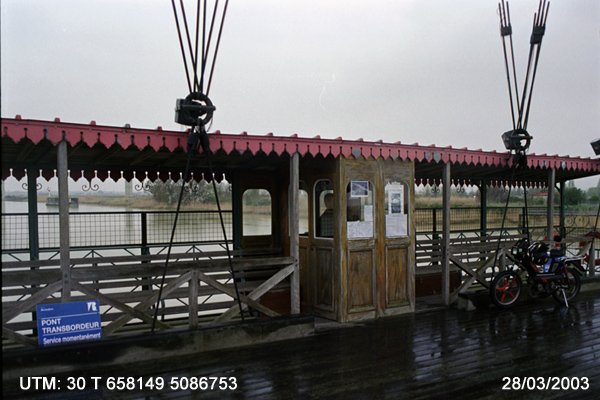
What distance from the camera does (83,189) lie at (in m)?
7.26

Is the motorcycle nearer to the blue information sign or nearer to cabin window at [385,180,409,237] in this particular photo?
cabin window at [385,180,409,237]

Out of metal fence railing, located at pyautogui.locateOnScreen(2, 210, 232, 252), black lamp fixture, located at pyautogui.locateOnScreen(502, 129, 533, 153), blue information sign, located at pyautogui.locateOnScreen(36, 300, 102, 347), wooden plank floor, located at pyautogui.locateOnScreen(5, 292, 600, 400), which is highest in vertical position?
black lamp fixture, located at pyautogui.locateOnScreen(502, 129, 533, 153)

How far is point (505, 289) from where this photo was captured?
25.7 feet

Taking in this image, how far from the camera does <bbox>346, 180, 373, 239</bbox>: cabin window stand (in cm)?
697

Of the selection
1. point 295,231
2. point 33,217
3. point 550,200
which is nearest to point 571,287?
point 550,200

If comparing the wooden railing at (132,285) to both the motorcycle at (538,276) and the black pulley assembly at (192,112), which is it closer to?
the black pulley assembly at (192,112)

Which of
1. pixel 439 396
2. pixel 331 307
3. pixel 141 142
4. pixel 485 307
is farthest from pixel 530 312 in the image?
pixel 141 142

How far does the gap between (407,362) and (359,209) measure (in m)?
2.42

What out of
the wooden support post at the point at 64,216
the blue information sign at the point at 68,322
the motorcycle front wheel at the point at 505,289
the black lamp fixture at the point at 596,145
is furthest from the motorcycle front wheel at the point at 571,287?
the wooden support post at the point at 64,216

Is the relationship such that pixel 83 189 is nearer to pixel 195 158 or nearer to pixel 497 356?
pixel 195 158


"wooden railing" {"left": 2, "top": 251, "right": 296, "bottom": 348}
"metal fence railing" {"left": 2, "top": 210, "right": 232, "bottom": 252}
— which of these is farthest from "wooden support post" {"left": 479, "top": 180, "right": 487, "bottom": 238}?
"metal fence railing" {"left": 2, "top": 210, "right": 232, "bottom": 252}

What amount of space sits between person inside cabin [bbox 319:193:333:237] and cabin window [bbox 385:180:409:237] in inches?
33.9

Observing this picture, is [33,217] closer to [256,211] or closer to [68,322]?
[68,322]

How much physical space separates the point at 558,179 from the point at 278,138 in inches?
295
